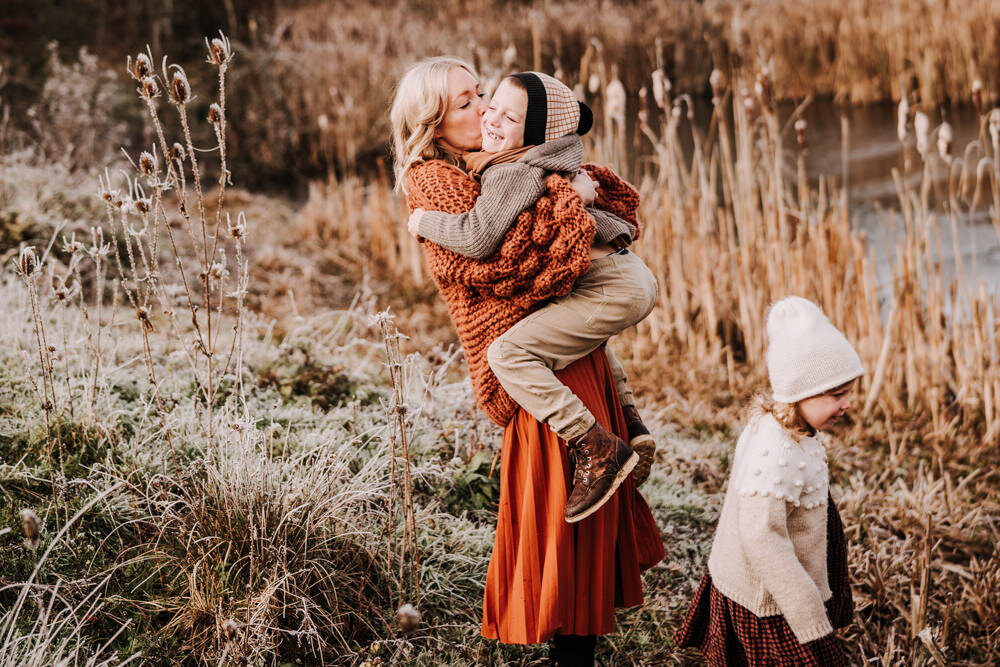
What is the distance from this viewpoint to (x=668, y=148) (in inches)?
167

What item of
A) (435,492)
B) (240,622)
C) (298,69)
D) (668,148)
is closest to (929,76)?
(668,148)

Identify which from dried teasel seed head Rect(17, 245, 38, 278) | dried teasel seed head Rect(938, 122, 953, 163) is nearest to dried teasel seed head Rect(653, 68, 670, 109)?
dried teasel seed head Rect(938, 122, 953, 163)

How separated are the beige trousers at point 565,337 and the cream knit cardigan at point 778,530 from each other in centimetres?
37

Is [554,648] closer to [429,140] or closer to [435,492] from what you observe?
[435,492]

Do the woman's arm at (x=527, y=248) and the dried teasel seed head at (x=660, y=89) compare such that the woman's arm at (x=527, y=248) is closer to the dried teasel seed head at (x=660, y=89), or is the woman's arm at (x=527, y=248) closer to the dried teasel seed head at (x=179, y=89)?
A: the dried teasel seed head at (x=179, y=89)

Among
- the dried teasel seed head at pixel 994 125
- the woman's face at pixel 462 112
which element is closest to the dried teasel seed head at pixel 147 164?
the woman's face at pixel 462 112

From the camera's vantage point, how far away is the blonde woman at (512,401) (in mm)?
1896

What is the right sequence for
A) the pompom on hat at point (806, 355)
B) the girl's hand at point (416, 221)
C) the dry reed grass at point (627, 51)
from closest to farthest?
the pompom on hat at point (806, 355)
the girl's hand at point (416, 221)
the dry reed grass at point (627, 51)

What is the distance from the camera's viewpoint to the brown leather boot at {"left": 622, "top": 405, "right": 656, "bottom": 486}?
6.99 ft

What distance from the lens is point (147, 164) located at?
6.24 feet

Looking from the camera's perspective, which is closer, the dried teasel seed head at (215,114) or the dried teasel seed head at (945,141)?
the dried teasel seed head at (215,114)

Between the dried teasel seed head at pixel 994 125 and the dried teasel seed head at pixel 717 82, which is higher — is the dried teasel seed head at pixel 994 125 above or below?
below

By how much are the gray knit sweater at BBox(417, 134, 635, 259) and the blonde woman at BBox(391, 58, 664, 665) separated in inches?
1.3

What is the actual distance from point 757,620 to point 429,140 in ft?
4.46
